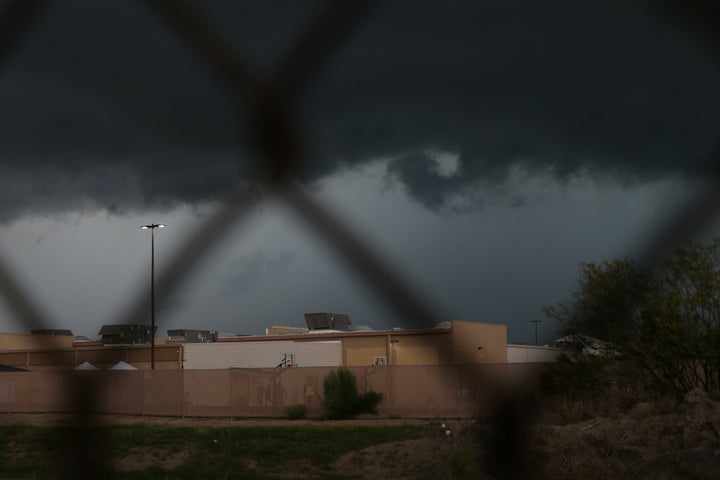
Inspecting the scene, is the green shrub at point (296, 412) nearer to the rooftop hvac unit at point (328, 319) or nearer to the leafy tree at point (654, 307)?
the leafy tree at point (654, 307)

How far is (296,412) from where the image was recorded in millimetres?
25578

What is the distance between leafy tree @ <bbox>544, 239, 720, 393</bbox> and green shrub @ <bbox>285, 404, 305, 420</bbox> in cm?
1847

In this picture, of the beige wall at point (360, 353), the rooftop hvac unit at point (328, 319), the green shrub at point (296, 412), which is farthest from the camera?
the beige wall at point (360, 353)

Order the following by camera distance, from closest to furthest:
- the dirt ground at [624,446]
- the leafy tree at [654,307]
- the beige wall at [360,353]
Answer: the leafy tree at [654,307] → the dirt ground at [624,446] → the beige wall at [360,353]

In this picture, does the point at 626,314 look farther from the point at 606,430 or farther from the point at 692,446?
the point at 606,430

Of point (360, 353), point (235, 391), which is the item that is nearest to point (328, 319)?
point (235, 391)

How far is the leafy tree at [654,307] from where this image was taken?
1.67 meters

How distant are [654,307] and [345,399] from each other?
22934 millimetres

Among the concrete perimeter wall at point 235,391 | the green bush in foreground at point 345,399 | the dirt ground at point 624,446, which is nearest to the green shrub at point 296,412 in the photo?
the concrete perimeter wall at point 235,391

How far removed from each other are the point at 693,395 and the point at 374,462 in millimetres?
8225

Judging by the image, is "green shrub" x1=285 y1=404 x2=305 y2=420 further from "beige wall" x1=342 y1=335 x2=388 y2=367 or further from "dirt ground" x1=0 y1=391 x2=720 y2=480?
"dirt ground" x1=0 y1=391 x2=720 y2=480

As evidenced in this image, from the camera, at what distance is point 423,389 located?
24.8 m

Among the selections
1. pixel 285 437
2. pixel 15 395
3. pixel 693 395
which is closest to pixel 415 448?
pixel 285 437

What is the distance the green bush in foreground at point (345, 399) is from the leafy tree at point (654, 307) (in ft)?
57.0
